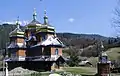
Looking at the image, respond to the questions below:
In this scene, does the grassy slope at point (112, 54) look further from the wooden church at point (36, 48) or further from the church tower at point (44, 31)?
the church tower at point (44, 31)

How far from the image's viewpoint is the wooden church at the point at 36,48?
55500mm

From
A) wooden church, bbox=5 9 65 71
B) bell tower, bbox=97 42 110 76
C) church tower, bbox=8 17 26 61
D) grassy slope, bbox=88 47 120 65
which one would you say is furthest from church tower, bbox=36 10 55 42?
grassy slope, bbox=88 47 120 65

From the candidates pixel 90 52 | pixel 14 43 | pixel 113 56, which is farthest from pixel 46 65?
pixel 90 52

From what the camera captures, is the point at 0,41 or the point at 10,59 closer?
the point at 10,59

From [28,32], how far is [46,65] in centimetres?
1049

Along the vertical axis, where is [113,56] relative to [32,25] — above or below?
below

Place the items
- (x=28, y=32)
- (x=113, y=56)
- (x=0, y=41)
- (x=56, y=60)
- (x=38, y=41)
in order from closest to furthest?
(x=56, y=60), (x=38, y=41), (x=28, y=32), (x=113, y=56), (x=0, y=41)

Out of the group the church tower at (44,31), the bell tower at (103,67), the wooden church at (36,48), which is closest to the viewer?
the bell tower at (103,67)

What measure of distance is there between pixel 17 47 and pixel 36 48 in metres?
4.67

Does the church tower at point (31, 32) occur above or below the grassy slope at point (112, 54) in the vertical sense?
above

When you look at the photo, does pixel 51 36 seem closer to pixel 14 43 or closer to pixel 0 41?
pixel 14 43

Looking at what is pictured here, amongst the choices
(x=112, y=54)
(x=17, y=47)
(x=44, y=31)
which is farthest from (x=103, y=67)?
(x=112, y=54)

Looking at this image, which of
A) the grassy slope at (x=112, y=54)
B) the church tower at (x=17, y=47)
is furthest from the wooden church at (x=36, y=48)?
the grassy slope at (x=112, y=54)

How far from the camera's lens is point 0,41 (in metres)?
127
